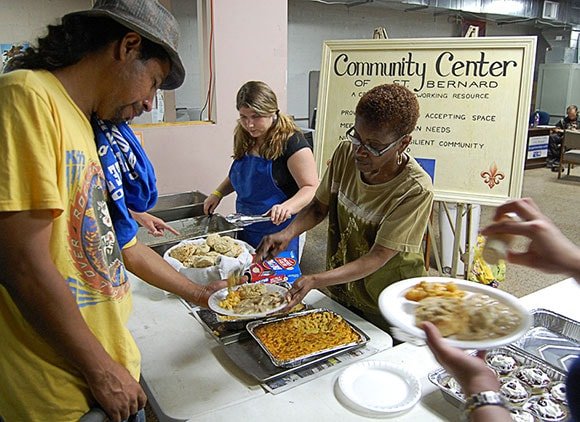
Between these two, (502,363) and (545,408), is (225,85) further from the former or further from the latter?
(545,408)

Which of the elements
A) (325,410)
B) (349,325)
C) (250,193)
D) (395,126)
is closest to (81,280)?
(325,410)

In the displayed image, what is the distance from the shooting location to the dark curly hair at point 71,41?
0.88 metres

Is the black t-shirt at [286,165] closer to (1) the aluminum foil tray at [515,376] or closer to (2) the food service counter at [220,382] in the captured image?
(2) the food service counter at [220,382]

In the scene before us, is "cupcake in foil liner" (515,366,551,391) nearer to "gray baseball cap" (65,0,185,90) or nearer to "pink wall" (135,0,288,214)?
"gray baseball cap" (65,0,185,90)

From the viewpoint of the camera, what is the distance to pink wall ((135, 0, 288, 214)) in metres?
2.95

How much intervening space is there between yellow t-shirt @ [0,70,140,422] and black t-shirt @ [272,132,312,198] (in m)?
1.39

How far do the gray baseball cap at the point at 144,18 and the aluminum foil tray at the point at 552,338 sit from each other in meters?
1.22

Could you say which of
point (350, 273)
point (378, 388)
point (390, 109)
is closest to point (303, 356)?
point (378, 388)

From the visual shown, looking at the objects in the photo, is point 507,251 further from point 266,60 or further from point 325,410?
point 266,60

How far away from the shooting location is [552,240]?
796mm

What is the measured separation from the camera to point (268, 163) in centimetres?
230

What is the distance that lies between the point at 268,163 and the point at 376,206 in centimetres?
88

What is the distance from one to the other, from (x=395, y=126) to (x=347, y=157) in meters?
0.31

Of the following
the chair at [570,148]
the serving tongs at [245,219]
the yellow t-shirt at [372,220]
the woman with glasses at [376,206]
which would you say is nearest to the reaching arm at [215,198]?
the serving tongs at [245,219]
